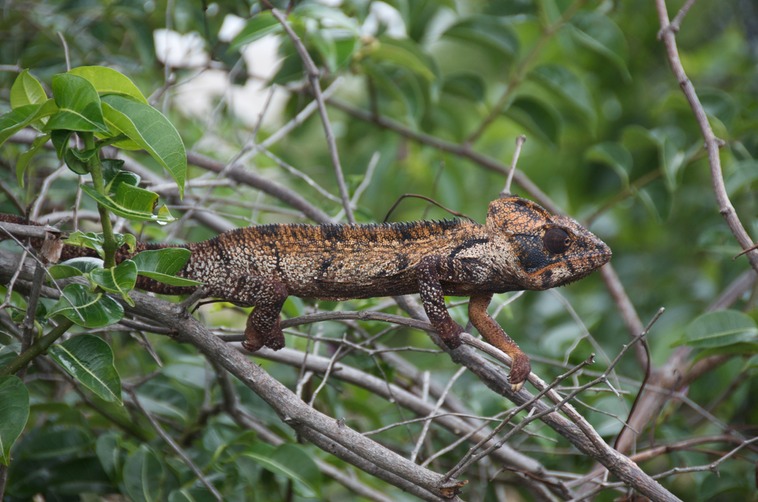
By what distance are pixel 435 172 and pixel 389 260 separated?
1846mm

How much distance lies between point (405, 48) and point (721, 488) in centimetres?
215

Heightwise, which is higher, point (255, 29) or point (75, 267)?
point (255, 29)

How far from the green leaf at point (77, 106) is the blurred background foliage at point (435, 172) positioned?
0.97 meters

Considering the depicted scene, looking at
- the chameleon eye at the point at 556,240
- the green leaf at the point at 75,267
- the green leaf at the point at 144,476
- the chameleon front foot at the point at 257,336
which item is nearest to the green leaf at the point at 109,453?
the green leaf at the point at 144,476

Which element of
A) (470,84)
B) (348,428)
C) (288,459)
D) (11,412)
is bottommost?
(288,459)

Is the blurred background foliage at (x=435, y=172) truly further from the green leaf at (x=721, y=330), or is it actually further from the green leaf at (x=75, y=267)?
the green leaf at (x=75, y=267)

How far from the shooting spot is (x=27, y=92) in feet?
6.54

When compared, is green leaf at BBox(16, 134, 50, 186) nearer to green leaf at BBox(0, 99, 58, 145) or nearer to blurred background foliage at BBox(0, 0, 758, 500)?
green leaf at BBox(0, 99, 58, 145)

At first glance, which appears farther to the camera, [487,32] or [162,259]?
[487,32]

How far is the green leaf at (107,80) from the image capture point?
1.82 m

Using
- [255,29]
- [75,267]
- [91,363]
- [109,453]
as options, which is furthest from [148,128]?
[109,453]

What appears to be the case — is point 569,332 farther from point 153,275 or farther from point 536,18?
point 153,275

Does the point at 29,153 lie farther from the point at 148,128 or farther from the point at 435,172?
the point at 435,172

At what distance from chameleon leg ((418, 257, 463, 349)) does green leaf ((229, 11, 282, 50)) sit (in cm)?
100
